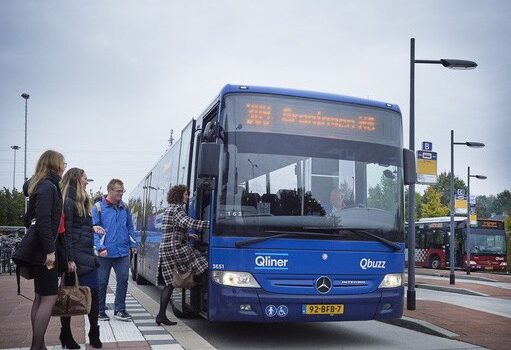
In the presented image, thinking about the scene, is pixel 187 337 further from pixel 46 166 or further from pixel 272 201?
pixel 46 166

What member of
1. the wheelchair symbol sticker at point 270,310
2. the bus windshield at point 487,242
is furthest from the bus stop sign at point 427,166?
the bus windshield at point 487,242

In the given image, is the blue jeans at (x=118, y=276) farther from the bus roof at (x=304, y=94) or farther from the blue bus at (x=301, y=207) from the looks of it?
the bus roof at (x=304, y=94)

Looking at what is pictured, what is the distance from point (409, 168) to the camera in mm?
8422

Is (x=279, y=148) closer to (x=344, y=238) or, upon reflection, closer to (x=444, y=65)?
(x=344, y=238)

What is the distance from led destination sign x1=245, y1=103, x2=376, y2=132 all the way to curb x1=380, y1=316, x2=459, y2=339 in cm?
302

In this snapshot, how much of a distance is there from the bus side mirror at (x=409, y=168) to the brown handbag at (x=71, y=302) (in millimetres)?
4325

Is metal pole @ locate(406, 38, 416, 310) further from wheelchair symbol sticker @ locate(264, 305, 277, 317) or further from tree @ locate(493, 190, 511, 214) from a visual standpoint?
tree @ locate(493, 190, 511, 214)

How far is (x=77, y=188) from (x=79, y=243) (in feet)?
2.04

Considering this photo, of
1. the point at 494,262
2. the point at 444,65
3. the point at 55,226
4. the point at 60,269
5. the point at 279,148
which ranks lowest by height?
the point at 494,262

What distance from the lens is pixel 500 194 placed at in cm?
14838

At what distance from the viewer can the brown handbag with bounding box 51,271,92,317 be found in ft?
21.6

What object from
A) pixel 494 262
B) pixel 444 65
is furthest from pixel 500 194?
pixel 444 65

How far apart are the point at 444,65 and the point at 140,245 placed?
8.97 meters

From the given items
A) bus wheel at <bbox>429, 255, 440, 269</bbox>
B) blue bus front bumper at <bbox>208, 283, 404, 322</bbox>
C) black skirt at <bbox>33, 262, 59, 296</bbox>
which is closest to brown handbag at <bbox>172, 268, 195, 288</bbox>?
blue bus front bumper at <bbox>208, 283, 404, 322</bbox>
